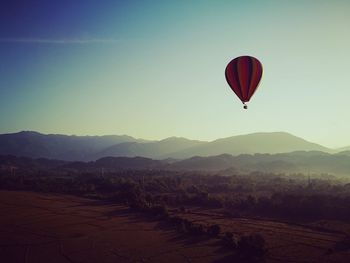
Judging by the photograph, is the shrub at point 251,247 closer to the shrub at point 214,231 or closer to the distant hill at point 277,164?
the shrub at point 214,231

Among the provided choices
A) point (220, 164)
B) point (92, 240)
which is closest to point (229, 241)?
point (92, 240)

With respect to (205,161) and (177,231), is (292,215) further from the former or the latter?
(205,161)

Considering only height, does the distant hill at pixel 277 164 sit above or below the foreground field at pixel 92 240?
above

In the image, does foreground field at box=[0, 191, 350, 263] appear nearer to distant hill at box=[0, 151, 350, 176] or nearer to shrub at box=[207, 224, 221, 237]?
shrub at box=[207, 224, 221, 237]

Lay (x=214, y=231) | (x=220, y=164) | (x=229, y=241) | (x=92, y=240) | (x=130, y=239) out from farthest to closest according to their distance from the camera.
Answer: (x=220, y=164) < (x=214, y=231) < (x=130, y=239) < (x=92, y=240) < (x=229, y=241)

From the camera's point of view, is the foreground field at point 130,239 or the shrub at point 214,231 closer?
the foreground field at point 130,239

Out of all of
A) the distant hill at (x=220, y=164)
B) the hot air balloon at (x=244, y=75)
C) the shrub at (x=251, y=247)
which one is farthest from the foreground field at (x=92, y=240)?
the distant hill at (x=220, y=164)

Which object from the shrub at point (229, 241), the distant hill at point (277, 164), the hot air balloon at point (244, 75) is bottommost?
the shrub at point (229, 241)

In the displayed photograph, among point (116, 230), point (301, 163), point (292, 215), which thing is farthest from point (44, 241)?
point (301, 163)

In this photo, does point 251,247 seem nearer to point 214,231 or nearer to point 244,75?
point 214,231
